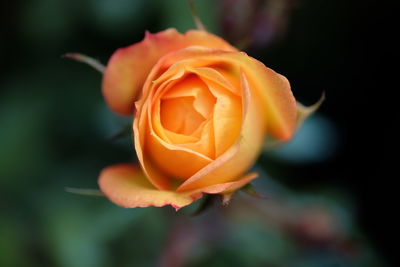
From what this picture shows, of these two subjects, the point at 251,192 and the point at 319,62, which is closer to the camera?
the point at 251,192

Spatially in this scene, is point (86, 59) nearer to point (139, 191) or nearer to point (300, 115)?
point (139, 191)

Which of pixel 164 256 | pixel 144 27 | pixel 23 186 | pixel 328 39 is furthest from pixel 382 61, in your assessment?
pixel 23 186

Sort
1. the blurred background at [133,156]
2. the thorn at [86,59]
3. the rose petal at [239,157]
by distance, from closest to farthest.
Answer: the rose petal at [239,157] → the thorn at [86,59] → the blurred background at [133,156]

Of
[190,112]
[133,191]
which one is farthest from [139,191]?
[190,112]

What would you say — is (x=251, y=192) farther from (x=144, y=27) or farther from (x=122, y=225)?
(x=144, y=27)

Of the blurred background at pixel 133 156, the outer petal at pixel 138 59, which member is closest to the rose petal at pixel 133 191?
the outer petal at pixel 138 59

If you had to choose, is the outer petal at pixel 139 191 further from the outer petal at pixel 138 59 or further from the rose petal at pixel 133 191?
the outer petal at pixel 138 59
